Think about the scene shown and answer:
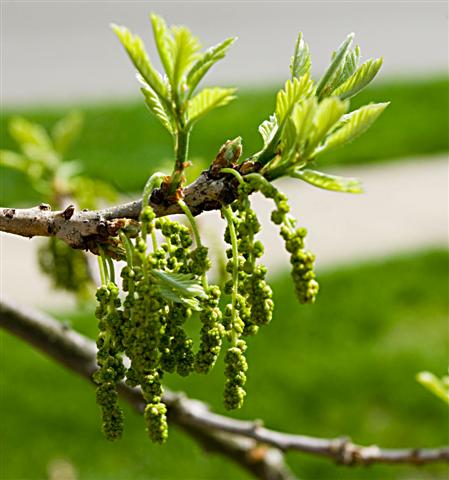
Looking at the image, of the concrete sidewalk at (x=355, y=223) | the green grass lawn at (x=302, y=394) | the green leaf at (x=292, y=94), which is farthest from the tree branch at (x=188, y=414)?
the concrete sidewalk at (x=355, y=223)

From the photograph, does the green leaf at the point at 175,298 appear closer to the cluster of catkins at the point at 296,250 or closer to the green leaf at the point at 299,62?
the cluster of catkins at the point at 296,250

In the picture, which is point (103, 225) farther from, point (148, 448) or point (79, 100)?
point (79, 100)

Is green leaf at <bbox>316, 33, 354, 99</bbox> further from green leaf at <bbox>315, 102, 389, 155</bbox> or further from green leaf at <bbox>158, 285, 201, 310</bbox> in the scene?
green leaf at <bbox>158, 285, 201, 310</bbox>

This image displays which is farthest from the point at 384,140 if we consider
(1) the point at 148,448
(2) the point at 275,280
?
(1) the point at 148,448

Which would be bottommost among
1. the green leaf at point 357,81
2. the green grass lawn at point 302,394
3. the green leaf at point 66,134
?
the green grass lawn at point 302,394

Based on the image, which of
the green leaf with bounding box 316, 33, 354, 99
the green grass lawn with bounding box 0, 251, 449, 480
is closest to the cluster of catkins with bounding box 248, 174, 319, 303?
the green leaf with bounding box 316, 33, 354, 99

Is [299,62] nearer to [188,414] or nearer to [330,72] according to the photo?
[330,72]
